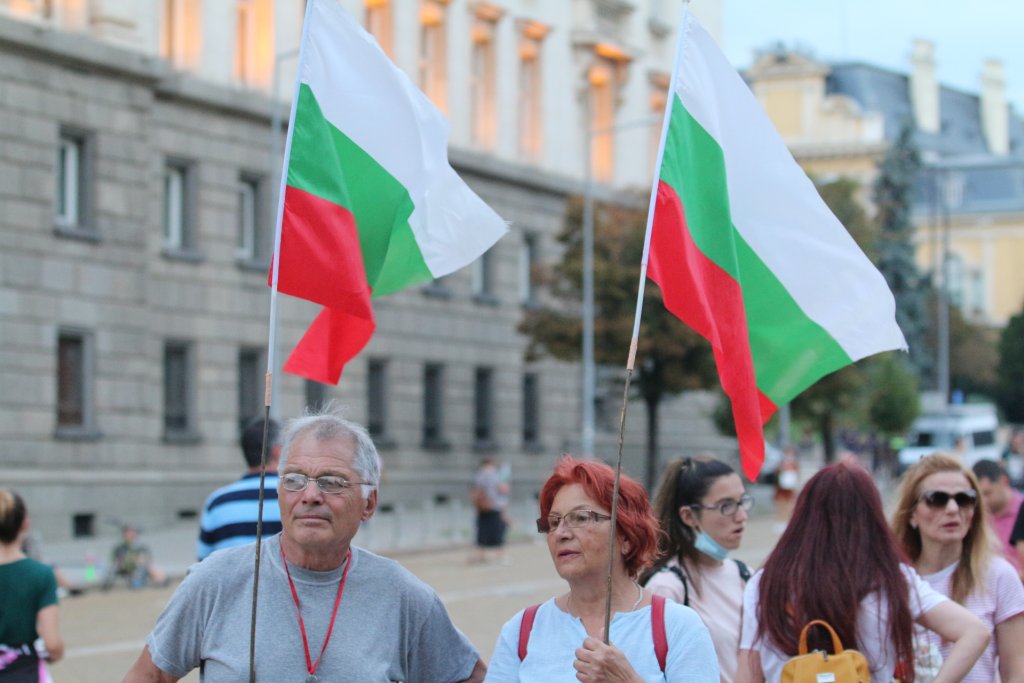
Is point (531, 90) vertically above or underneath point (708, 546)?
above

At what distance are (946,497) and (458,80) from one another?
39788mm

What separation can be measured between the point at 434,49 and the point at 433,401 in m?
8.23

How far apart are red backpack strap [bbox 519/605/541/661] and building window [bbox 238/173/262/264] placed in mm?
33907

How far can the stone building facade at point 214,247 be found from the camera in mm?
32062

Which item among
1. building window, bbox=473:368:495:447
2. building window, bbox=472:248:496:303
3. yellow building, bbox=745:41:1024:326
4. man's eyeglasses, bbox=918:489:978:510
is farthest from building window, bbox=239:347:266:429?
yellow building, bbox=745:41:1024:326

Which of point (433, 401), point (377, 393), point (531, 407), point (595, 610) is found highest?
point (595, 610)

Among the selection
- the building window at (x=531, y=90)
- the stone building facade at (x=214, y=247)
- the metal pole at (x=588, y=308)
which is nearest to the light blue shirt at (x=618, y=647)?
the stone building facade at (x=214, y=247)

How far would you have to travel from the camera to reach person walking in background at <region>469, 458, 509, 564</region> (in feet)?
97.1

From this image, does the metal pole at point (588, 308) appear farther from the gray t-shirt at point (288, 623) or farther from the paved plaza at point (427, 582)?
the gray t-shirt at point (288, 623)

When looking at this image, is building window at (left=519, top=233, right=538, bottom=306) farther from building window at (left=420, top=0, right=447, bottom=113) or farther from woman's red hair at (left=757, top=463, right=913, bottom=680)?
woman's red hair at (left=757, top=463, right=913, bottom=680)

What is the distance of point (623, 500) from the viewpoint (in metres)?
5.32

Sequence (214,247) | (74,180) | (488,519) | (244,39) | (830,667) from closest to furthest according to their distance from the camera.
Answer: (830,667), (488,519), (74,180), (214,247), (244,39)

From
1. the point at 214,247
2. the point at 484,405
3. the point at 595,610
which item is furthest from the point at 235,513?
the point at 484,405

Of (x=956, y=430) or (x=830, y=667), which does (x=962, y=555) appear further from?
(x=956, y=430)
